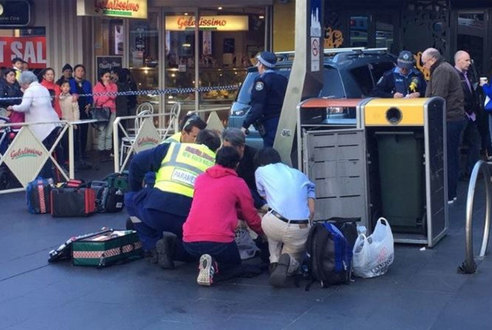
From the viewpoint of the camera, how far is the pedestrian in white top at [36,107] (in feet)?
42.5

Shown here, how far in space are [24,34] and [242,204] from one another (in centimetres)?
1179

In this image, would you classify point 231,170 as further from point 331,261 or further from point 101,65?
point 101,65

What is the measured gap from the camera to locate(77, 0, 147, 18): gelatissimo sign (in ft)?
51.3

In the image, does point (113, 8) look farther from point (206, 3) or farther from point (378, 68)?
point (378, 68)

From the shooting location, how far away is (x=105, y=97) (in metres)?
16.1

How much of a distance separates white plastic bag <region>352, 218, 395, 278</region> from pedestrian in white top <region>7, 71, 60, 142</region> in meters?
6.59

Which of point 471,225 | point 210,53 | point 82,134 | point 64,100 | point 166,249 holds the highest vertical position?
point 210,53

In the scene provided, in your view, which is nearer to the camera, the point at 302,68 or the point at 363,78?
the point at 302,68

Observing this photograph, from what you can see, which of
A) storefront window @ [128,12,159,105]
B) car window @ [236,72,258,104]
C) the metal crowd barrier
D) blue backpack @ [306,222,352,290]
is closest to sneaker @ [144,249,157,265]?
blue backpack @ [306,222,352,290]

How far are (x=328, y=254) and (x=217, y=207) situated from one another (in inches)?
40.5

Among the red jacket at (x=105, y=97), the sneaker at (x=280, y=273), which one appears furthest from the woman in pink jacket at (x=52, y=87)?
the sneaker at (x=280, y=273)

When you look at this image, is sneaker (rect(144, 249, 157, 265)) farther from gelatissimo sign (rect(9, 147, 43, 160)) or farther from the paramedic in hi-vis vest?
gelatissimo sign (rect(9, 147, 43, 160))

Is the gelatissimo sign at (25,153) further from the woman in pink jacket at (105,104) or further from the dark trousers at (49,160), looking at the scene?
the woman in pink jacket at (105,104)

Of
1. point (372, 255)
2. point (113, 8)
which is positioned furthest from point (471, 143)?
point (113, 8)
